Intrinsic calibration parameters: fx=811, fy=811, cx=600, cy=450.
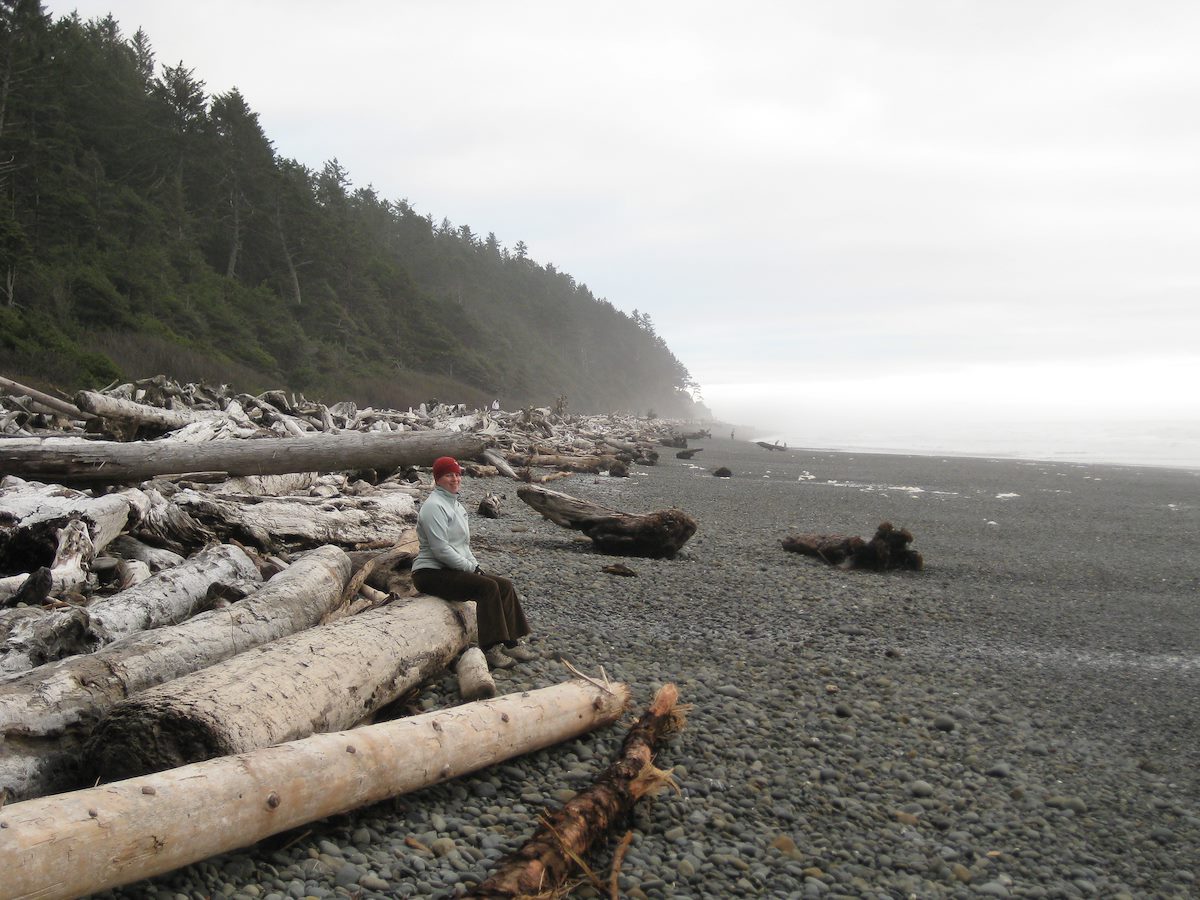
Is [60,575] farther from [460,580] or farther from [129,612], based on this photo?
[460,580]

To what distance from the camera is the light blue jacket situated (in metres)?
5.31

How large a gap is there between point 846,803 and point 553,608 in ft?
11.0

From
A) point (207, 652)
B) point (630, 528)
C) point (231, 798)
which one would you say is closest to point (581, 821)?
point (231, 798)

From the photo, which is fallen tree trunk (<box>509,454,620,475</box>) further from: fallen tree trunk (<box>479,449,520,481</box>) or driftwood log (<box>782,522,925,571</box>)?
driftwood log (<box>782,522,925,571</box>)

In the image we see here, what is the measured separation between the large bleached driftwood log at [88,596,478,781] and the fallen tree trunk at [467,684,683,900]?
117cm

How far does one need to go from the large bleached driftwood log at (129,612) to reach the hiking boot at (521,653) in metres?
1.82

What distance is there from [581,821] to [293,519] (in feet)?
18.1

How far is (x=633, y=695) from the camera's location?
508 centimetres

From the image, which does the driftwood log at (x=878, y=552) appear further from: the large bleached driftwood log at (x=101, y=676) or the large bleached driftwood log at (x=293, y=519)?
the large bleached driftwood log at (x=101, y=676)

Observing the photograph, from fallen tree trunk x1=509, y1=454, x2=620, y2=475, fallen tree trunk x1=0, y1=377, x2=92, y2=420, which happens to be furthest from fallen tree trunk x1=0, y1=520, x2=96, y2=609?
fallen tree trunk x1=509, y1=454, x2=620, y2=475

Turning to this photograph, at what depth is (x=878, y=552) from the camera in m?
9.79

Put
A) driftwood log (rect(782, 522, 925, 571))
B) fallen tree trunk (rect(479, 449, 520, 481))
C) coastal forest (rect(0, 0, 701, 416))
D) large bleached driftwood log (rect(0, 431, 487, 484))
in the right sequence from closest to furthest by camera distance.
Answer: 1. large bleached driftwood log (rect(0, 431, 487, 484))
2. driftwood log (rect(782, 522, 925, 571))
3. fallen tree trunk (rect(479, 449, 520, 481))
4. coastal forest (rect(0, 0, 701, 416))

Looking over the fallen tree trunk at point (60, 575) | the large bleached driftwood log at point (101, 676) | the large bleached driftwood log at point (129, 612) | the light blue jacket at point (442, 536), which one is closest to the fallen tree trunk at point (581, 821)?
the light blue jacket at point (442, 536)

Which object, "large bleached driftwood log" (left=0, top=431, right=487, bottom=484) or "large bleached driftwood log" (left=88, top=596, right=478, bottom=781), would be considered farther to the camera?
"large bleached driftwood log" (left=0, top=431, right=487, bottom=484)
